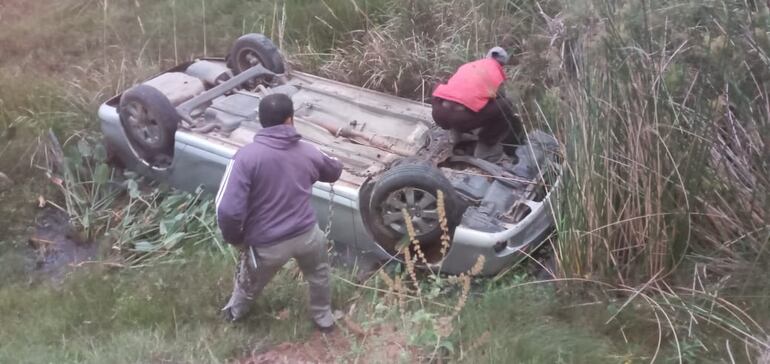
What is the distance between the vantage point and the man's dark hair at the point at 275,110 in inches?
172

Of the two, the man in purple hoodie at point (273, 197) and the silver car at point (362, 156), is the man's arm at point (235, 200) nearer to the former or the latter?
the man in purple hoodie at point (273, 197)

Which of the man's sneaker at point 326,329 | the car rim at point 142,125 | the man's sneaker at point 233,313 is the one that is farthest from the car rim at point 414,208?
the car rim at point 142,125

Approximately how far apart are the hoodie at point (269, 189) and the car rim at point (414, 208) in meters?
0.80

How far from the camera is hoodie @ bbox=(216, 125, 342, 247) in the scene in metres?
4.34

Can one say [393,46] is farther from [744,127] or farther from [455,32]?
[744,127]

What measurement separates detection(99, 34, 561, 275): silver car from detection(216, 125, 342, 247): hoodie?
0.81m

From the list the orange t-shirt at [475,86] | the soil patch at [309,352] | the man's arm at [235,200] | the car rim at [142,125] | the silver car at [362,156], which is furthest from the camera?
the car rim at [142,125]

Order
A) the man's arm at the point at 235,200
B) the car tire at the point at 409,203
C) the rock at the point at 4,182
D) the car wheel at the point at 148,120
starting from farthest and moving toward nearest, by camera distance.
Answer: the rock at the point at 4,182, the car wheel at the point at 148,120, the car tire at the point at 409,203, the man's arm at the point at 235,200

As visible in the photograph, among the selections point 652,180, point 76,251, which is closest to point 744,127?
point 652,180

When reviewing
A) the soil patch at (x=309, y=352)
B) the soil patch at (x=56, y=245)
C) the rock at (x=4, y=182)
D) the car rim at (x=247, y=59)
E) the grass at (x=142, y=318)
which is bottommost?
the soil patch at (x=56, y=245)

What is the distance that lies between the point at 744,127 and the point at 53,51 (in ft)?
23.1

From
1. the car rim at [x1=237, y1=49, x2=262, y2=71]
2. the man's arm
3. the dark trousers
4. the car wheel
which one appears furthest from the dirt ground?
the car rim at [x1=237, y1=49, x2=262, y2=71]

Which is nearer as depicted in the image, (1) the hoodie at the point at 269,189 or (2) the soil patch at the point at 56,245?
(1) the hoodie at the point at 269,189

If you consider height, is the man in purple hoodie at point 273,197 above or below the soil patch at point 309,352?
above
